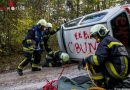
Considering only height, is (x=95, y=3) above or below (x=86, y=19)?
above

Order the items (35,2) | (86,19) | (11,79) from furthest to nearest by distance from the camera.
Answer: (35,2)
(86,19)
(11,79)

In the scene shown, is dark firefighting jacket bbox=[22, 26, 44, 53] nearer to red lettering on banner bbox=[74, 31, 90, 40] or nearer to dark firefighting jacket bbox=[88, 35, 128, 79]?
red lettering on banner bbox=[74, 31, 90, 40]

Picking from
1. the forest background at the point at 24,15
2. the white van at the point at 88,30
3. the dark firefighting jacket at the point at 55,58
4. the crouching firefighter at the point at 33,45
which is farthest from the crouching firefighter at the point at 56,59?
the forest background at the point at 24,15

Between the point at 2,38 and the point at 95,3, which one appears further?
the point at 95,3

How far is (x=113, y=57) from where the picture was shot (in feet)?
17.6

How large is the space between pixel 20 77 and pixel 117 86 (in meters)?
4.40

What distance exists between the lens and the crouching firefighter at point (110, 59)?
5.32 meters

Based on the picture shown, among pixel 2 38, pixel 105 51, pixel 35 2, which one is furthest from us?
pixel 35 2

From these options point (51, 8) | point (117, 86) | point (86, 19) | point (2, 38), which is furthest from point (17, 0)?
point (117, 86)

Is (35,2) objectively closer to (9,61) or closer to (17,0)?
(17,0)

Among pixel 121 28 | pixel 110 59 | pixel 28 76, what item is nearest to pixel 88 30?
pixel 121 28

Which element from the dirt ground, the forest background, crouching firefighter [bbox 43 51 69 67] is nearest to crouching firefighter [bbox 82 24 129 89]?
the dirt ground

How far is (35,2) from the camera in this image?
16609mm

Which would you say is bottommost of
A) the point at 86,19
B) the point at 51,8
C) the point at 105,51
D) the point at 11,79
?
the point at 11,79
